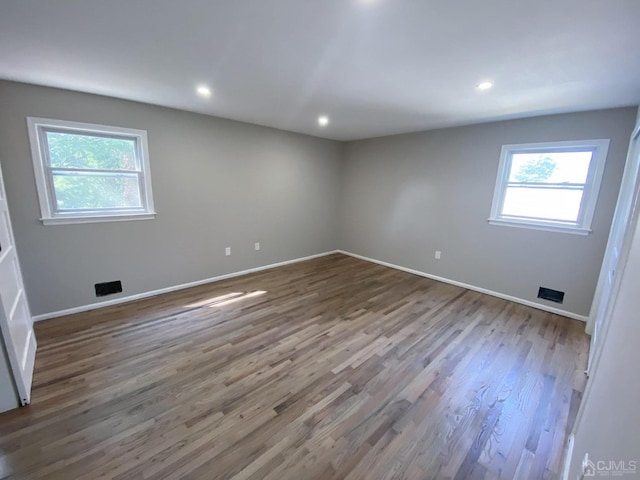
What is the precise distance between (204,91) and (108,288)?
2.56m

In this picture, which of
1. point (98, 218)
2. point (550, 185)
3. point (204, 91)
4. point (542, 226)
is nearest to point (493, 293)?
point (542, 226)

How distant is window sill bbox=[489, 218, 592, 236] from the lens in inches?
118

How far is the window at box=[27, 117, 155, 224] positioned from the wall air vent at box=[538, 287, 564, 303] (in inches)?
201

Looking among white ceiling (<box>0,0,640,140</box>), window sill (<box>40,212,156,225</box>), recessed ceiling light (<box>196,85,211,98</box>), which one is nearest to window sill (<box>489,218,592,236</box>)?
white ceiling (<box>0,0,640,140</box>)

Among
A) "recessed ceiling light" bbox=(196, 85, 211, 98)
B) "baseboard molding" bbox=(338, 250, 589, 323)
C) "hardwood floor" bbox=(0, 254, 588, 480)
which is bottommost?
"hardwood floor" bbox=(0, 254, 588, 480)

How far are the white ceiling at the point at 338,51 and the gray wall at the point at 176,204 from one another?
0.99ft

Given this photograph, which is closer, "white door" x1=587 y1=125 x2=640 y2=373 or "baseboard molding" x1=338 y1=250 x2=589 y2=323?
"white door" x1=587 y1=125 x2=640 y2=373

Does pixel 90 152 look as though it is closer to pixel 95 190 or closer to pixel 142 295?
pixel 95 190

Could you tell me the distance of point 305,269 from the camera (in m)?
4.66

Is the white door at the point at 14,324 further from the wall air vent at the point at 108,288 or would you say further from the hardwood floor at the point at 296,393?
the wall air vent at the point at 108,288

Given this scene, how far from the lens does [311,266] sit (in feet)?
15.9

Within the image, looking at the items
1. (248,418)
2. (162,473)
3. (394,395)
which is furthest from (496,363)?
(162,473)

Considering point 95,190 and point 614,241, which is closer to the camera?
point 614,241

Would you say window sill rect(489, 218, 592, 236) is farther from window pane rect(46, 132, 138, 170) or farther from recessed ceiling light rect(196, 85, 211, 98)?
window pane rect(46, 132, 138, 170)
